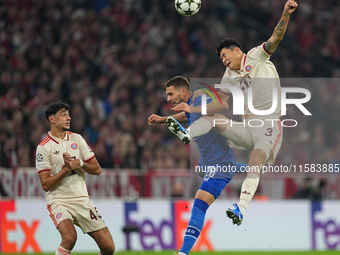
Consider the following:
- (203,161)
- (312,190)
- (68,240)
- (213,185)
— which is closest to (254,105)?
(203,161)

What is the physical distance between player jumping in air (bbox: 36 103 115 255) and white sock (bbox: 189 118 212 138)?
1219mm

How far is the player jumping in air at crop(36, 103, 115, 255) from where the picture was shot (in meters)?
9.76

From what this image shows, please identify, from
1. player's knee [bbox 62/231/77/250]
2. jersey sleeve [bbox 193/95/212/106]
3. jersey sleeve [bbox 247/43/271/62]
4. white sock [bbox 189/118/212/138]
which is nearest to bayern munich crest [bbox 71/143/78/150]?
player's knee [bbox 62/231/77/250]

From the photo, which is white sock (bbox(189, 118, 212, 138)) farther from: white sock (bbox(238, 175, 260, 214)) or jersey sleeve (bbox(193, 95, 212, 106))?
white sock (bbox(238, 175, 260, 214))

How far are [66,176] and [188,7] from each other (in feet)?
8.59

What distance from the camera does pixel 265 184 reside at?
15797 mm

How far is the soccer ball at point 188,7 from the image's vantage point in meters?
10.5

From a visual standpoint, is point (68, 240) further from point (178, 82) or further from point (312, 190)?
point (312, 190)

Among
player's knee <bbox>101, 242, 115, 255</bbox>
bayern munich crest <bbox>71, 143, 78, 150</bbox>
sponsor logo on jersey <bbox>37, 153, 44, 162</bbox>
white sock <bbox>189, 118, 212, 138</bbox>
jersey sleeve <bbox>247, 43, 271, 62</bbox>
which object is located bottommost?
player's knee <bbox>101, 242, 115, 255</bbox>

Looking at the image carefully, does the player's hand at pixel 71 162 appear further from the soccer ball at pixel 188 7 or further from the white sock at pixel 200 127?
the soccer ball at pixel 188 7

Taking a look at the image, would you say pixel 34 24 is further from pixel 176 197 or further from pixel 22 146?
pixel 176 197

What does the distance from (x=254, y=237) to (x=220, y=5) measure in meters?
7.87

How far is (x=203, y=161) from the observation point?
1036 centimetres

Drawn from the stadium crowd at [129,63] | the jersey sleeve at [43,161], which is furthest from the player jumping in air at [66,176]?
the stadium crowd at [129,63]
